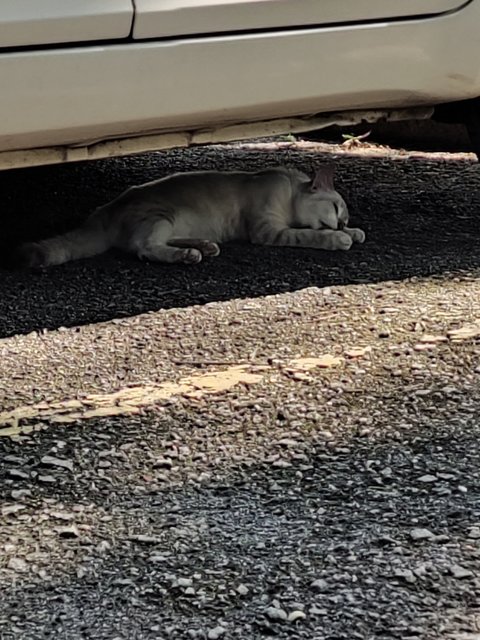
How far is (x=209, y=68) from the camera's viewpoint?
124 inches

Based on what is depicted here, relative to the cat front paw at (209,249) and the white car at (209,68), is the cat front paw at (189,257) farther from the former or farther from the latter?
the white car at (209,68)

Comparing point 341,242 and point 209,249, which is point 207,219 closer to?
point 209,249

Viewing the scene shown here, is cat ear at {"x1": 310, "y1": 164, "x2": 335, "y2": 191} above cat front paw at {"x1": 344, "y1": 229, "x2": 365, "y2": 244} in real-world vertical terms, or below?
above

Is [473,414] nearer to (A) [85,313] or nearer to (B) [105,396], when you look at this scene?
(B) [105,396]

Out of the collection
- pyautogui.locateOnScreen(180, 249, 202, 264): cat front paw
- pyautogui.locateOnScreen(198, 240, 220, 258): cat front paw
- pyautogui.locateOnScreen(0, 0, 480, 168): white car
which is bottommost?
pyautogui.locateOnScreen(198, 240, 220, 258): cat front paw

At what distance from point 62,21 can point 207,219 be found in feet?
3.64

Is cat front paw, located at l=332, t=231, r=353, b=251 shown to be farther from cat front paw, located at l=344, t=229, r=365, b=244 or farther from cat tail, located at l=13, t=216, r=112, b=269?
cat tail, located at l=13, t=216, r=112, b=269

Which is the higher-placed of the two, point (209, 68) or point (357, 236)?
point (209, 68)

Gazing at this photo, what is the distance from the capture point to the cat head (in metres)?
3.93

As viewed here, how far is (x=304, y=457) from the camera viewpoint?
88.8 inches

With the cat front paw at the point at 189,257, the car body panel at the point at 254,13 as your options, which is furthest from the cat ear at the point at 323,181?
the car body panel at the point at 254,13

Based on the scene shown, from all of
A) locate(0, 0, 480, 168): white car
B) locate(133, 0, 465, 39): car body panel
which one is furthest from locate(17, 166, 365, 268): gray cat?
locate(133, 0, 465, 39): car body panel

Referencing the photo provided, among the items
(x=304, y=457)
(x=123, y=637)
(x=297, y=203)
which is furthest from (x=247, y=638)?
(x=297, y=203)

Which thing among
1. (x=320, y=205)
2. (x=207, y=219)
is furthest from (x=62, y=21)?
(x=320, y=205)
